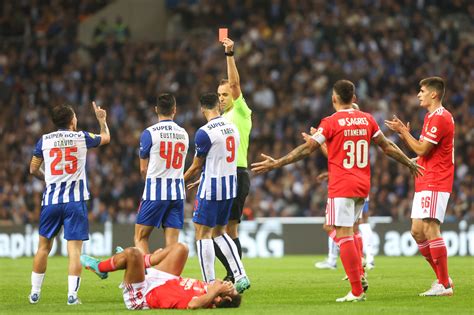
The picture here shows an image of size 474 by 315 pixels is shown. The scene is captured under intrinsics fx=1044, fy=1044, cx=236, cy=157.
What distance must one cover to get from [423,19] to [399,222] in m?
8.33

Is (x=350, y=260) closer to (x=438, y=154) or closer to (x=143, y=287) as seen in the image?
(x=438, y=154)

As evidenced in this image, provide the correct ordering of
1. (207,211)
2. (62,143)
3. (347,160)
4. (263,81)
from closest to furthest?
1. (347,160)
2. (62,143)
3. (207,211)
4. (263,81)

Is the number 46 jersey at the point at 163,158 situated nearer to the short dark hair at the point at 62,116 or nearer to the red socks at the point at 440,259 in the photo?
the short dark hair at the point at 62,116

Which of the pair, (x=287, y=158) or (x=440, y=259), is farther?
(x=440, y=259)

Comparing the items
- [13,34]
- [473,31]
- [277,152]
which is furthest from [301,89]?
[13,34]

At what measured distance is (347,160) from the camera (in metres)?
11.8

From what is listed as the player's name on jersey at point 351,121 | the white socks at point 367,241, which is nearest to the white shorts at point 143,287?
the player's name on jersey at point 351,121

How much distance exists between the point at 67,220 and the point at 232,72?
283cm

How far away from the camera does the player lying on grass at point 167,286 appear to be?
10.8 meters

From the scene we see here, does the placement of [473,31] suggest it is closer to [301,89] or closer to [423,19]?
[423,19]

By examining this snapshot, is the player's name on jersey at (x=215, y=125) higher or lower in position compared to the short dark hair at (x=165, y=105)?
lower

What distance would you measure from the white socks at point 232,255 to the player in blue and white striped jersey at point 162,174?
575 mm

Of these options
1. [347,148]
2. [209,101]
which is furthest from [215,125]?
[347,148]

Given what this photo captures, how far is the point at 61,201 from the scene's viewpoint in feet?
40.1
